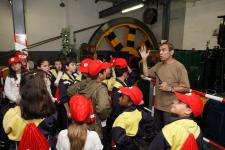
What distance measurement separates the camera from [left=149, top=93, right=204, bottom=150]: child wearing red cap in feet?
4.31

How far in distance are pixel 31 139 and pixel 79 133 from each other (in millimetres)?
380

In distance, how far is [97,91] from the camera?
1.93 m

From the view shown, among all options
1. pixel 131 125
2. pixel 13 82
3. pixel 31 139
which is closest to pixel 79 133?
pixel 31 139

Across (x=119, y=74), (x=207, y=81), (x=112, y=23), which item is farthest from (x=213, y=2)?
(x=119, y=74)

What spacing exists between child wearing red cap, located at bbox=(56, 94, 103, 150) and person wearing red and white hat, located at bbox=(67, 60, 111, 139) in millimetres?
347

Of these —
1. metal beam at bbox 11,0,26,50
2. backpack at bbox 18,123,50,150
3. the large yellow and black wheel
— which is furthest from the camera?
the large yellow and black wheel

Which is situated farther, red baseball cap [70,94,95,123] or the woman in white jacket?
the woman in white jacket

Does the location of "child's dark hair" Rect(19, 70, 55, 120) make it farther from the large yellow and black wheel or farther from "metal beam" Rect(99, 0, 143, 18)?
the large yellow and black wheel

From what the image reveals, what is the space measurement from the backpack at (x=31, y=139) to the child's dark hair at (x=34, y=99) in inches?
3.9

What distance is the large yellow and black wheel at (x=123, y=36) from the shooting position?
746 centimetres

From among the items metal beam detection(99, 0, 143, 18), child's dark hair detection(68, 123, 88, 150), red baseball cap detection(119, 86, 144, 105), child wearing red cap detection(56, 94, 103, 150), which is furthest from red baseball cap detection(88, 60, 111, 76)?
metal beam detection(99, 0, 143, 18)

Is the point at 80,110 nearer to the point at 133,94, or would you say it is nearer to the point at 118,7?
the point at 133,94

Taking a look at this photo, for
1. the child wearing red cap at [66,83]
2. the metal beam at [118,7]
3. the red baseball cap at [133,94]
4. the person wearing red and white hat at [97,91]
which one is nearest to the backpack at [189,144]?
the red baseball cap at [133,94]

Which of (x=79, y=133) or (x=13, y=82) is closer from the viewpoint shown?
(x=79, y=133)
